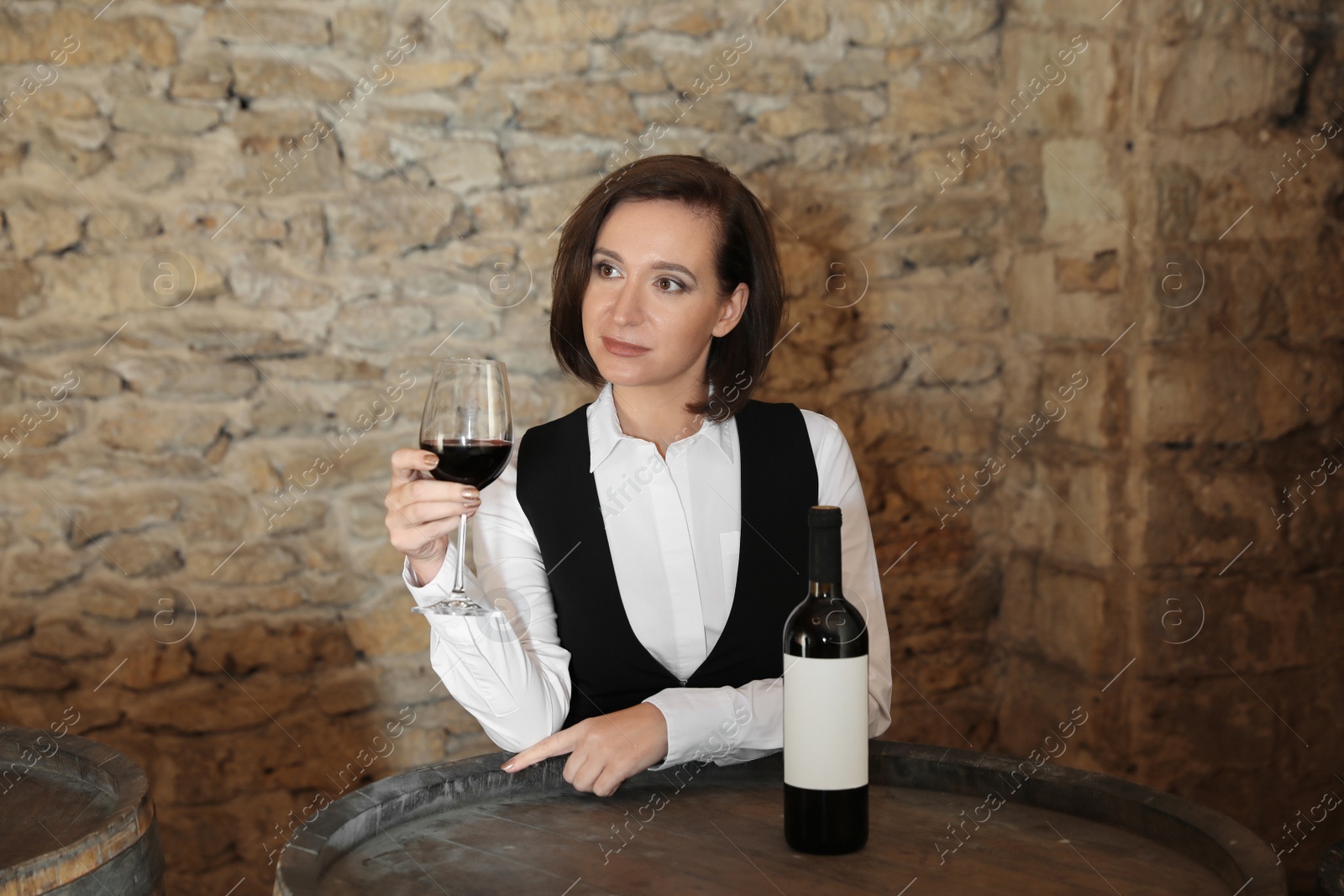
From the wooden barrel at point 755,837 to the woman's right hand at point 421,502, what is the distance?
11.3 inches

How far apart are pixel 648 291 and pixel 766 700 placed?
0.66 metres

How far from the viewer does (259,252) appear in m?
2.54

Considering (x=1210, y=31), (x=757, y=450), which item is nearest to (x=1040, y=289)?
(x=1210, y=31)

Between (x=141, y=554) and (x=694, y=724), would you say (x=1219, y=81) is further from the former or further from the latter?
(x=141, y=554)

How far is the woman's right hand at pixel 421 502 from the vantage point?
1463 mm

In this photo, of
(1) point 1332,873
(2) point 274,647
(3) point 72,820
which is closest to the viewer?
(1) point 1332,873

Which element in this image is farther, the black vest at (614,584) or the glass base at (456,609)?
the black vest at (614,584)

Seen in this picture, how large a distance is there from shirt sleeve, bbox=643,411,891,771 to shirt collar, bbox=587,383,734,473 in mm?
161

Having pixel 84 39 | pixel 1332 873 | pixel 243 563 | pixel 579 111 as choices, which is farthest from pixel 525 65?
pixel 1332 873

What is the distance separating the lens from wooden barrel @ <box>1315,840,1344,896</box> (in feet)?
3.67

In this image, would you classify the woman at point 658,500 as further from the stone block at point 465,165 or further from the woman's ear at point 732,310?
the stone block at point 465,165

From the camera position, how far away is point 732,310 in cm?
206

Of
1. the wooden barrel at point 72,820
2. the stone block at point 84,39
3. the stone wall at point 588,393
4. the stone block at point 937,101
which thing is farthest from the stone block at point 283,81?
the wooden barrel at point 72,820

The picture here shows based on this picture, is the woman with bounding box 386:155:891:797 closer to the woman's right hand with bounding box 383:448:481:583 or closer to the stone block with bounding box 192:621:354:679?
the woman's right hand with bounding box 383:448:481:583
